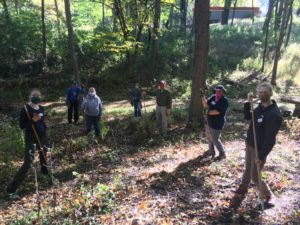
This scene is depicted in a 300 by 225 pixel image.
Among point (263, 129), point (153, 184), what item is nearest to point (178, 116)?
point (153, 184)

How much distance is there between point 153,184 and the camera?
722cm

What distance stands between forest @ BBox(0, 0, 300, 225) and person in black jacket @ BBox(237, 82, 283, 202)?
19 mm

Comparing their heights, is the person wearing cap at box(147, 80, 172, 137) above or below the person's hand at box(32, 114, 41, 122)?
below

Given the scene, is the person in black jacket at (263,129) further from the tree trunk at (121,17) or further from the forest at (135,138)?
the tree trunk at (121,17)

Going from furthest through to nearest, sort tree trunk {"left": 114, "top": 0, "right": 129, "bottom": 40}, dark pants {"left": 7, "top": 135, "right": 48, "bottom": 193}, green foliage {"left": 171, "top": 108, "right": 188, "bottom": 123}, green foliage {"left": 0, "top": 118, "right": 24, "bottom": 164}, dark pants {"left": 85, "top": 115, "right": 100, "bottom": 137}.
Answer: tree trunk {"left": 114, "top": 0, "right": 129, "bottom": 40} → green foliage {"left": 171, "top": 108, "right": 188, "bottom": 123} → dark pants {"left": 85, "top": 115, "right": 100, "bottom": 137} → green foliage {"left": 0, "top": 118, "right": 24, "bottom": 164} → dark pants {"left": 7, "top": 135, "right": 48, "bottom": 193}

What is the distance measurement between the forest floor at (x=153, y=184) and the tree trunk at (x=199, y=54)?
891 mm

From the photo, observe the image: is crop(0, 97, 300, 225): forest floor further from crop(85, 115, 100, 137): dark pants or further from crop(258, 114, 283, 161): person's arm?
crop(258, 114, 283, 161): person's arm

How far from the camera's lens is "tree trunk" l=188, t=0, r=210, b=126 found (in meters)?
11.9

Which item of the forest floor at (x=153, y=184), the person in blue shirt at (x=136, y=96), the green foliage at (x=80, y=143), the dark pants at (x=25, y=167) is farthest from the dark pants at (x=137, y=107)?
the dark pants at (x=25, y=167)

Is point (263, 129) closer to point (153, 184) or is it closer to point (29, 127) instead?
point (153, 184)

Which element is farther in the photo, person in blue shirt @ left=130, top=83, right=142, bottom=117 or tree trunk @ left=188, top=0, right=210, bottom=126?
person in blue shirt @ left=130, top=83, right=142, bottom=117

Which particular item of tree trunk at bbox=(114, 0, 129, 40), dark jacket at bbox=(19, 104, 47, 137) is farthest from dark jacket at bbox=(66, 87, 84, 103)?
tree trunk at bbox=(114, 0, 129, 40)

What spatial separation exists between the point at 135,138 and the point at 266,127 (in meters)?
7.06

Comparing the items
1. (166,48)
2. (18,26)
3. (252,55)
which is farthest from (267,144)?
(252,55)
